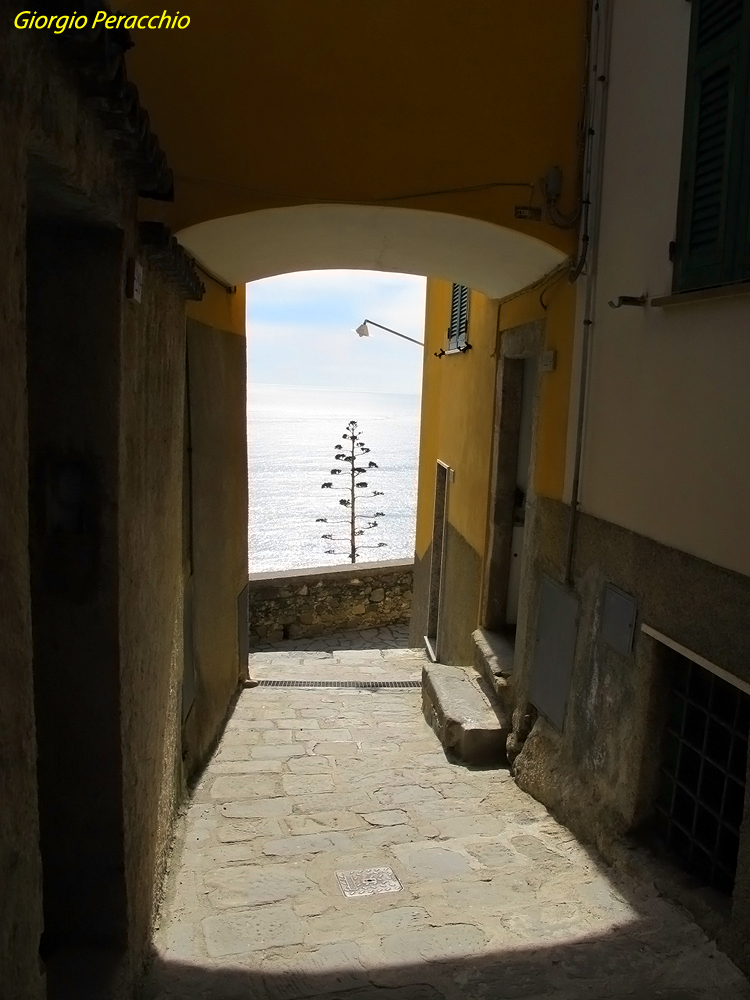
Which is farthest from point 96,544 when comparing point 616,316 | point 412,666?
point 412,666

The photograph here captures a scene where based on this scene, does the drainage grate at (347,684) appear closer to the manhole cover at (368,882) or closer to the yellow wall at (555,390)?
the yellow wall at (555,390)

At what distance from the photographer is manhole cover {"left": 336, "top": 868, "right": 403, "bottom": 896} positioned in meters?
3.81

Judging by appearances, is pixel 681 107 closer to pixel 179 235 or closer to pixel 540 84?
pixel 540 84

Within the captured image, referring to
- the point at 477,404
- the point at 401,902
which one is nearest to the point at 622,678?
the point at 401,902

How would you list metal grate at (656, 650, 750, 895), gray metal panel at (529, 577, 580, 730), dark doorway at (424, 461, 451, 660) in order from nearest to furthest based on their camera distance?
metal grate at (656, 650, 750, 895) < gray metal panel at (529, 577, 580, 730) < dark doorway at (424, 461, 451, 660)

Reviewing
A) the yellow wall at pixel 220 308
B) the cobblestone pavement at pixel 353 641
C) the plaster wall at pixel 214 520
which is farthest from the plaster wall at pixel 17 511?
the cobblestone pavement at pixel 353 641

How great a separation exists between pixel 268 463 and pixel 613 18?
45.7 metres

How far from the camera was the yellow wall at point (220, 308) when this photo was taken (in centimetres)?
537

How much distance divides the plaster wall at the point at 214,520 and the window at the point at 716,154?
3157mm

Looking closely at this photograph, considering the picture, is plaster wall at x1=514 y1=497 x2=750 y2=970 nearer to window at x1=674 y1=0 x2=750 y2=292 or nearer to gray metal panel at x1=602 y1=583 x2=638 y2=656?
gray metal panel at x1=602 y1=583 x2=638 y2=656

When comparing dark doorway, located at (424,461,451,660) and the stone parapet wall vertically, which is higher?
dark doorway, located at (424,461,451,660)

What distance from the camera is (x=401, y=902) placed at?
144 inches

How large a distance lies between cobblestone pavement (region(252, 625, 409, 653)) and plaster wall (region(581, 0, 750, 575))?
8.02 metres

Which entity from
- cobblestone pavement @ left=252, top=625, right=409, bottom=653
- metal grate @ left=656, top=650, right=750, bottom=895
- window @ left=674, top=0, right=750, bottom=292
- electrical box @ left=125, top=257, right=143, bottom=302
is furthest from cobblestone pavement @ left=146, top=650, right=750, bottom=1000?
cobblestone pavement @ left=252, top=625, right=409, bottom=653
